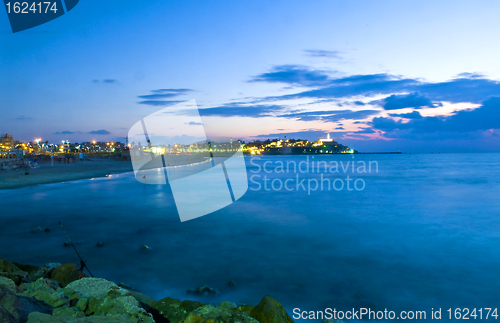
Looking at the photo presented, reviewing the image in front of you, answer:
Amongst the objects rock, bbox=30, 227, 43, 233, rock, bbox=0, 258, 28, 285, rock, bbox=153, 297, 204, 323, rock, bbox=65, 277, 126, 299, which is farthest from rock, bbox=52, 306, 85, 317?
rock, bbox=30, 227, 43, 233

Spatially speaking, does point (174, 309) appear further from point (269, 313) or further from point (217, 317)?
point (269, 313)

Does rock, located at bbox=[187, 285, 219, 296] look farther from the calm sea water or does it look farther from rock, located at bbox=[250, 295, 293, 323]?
rock, located at bbox=[250, 295, 293, 323]

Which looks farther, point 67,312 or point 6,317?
point 67,312

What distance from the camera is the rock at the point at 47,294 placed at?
153 inches

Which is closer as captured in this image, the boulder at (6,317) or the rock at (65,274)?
the boulder at (6,317)

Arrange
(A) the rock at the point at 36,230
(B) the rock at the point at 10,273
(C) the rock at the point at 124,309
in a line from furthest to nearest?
(A) the rock at the point at 36,230 → (B) the rock at the point at 10,273 → (C) the rock at the point at 124,309

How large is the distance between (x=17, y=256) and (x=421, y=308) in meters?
9.94

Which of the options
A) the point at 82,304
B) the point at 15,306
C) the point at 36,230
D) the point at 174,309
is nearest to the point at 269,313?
the point at 174,309

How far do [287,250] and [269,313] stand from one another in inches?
217

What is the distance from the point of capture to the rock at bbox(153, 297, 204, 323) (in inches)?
162

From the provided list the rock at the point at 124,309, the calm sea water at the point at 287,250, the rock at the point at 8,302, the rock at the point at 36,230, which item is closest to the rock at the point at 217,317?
the rock at the point at 124,309

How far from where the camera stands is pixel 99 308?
388cm

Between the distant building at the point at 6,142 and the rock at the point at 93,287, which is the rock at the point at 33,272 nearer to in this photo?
the rock at the point at 93,287

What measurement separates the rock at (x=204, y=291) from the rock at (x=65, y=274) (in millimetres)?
2146
